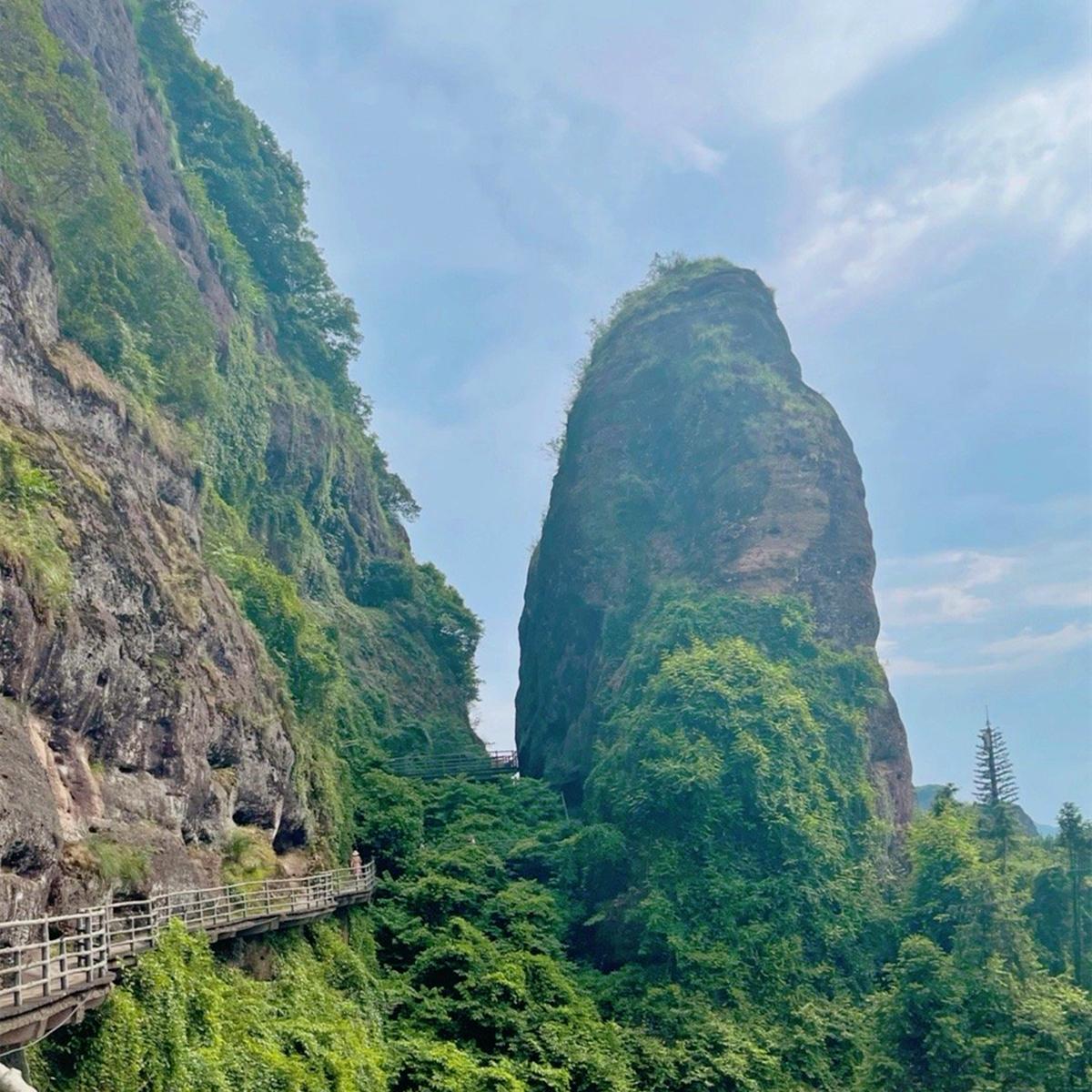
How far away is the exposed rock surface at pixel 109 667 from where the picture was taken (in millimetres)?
14195

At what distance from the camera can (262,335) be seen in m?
47.8

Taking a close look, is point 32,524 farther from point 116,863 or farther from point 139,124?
point 139,124

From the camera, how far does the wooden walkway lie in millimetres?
9109

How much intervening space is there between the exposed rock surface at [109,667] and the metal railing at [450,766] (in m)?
14.1

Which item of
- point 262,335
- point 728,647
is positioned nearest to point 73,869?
point 728,647

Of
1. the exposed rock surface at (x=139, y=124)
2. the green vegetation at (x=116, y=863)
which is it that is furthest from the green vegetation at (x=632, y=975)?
the exposed rock surface at (x=139, y=124)

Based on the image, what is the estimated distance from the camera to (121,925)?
1469 centimetres

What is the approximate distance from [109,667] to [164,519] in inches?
313

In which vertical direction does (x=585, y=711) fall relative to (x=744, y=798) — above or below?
above

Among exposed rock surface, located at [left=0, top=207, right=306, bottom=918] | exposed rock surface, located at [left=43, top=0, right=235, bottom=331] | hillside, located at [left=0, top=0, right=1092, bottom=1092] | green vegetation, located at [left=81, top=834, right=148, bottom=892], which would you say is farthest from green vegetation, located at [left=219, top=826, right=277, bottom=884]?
exposed rock surface, located at [left=43, top=0, right=235, bottom=331]

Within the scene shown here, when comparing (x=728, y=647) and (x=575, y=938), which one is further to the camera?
(x=728, y=647)

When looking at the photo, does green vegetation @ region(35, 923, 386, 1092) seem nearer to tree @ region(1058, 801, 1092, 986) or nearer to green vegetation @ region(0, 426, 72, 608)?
green vegetation @ region(0, 426, 72, 608)

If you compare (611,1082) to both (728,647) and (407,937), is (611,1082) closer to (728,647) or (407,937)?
(407,937)

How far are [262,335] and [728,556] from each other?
27350 millimetres
